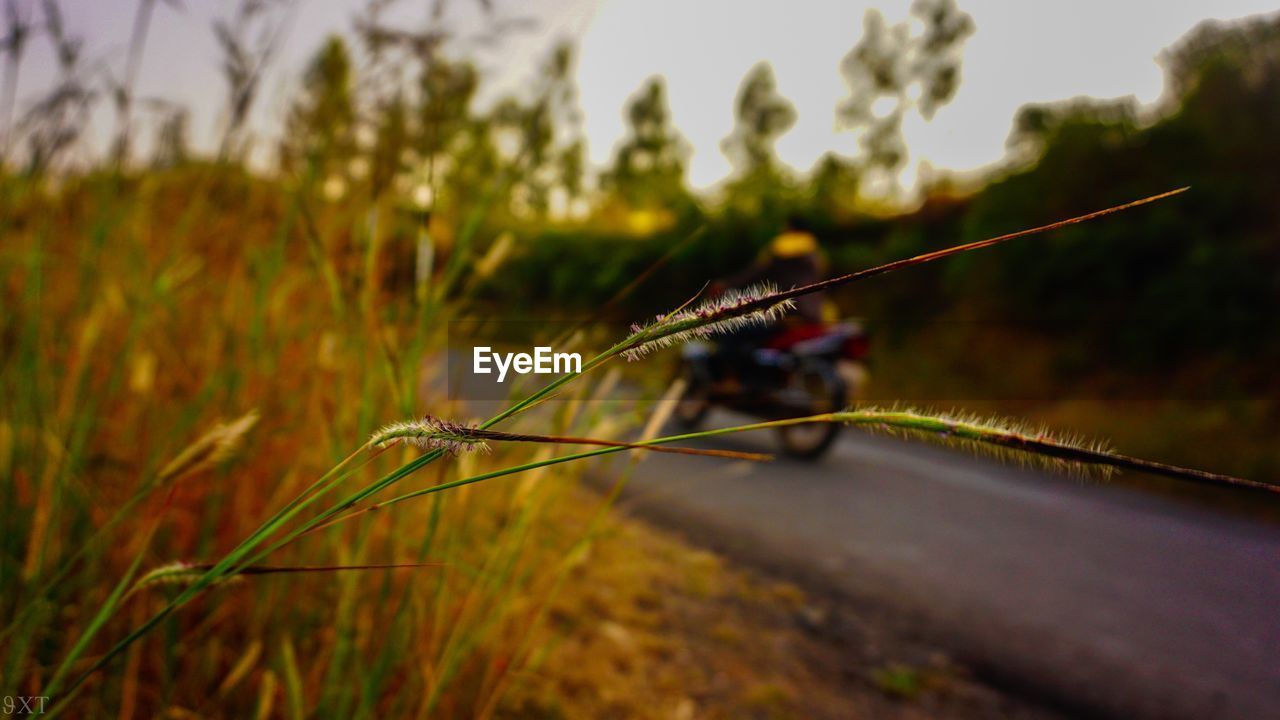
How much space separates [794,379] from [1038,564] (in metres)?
2.63

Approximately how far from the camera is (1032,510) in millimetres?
4047

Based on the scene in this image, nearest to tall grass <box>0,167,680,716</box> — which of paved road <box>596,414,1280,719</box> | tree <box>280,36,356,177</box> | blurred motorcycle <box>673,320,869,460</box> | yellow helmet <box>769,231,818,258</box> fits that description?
tree <box>280,36,356,177</box>

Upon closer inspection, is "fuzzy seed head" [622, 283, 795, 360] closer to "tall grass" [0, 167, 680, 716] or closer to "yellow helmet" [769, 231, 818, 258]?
"tall grass" [0, 167, 680, 716]

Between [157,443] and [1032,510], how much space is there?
13.8 ft

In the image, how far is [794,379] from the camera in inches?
221

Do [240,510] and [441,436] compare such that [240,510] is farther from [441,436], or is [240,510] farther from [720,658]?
[720,658]

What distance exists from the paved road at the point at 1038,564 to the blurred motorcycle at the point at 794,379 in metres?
0.51

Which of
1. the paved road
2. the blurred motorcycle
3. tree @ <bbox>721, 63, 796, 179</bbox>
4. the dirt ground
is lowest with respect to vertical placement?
the paved road

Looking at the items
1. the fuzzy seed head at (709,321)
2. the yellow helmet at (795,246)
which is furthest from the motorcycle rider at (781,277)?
the fuzzy seed head at (709,321)

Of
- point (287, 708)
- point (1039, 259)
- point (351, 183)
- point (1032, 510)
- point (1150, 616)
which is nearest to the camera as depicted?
point (287, 708)

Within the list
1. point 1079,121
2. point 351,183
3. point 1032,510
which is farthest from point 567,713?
point 1079,121

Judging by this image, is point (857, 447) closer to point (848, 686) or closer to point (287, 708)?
point (848, 686)

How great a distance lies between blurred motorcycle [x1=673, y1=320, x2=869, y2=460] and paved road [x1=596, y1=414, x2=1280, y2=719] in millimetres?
509

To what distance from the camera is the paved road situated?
7.18 feet
